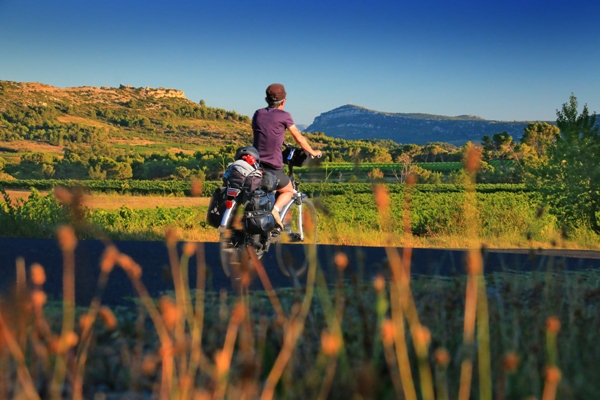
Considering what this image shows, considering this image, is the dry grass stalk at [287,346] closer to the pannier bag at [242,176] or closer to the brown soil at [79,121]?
the pannier bag at [242,176]

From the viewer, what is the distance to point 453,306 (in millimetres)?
4152

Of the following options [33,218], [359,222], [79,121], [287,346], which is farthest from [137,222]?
[79,121]

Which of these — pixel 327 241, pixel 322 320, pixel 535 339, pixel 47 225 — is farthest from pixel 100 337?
pixel 327 241

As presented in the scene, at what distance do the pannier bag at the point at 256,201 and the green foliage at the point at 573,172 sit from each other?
1794cm

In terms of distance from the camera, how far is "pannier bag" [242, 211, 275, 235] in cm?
589

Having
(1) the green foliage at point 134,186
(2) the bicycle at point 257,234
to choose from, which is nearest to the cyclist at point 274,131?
(2) the bicycle at point 257,234

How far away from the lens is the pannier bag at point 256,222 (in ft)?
19.3

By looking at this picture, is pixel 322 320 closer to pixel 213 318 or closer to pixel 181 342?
pixel 213 318

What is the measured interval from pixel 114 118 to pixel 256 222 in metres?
155

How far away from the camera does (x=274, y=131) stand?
6445mm

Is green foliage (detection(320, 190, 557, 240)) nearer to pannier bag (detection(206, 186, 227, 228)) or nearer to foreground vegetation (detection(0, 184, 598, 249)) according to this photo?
foreground vegetation (detection(0, 184, 598, 249))

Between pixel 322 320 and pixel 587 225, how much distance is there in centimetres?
2040

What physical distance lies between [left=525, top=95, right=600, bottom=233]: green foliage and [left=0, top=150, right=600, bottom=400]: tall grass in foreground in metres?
18.6

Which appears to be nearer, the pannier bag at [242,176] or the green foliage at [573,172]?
the pannier bag at [242,176]
